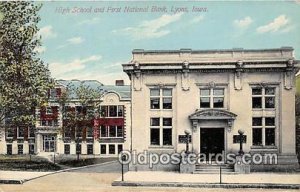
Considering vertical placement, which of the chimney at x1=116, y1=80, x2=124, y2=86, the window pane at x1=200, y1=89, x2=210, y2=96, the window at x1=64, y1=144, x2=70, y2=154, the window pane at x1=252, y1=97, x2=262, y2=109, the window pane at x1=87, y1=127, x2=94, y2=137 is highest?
the chimney at x1=116, y1=80, x2=124, y2=86

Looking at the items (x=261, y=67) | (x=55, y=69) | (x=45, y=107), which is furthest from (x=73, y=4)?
(x=261, y=67)

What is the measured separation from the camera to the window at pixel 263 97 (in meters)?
6.27

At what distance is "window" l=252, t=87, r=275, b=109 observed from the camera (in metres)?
6.27

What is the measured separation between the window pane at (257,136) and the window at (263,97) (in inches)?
10.5

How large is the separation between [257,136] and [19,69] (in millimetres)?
2878

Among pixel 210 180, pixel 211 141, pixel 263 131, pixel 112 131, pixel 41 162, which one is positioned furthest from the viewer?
pixel 211 141

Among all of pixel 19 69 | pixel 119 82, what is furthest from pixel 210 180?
pixel 19 69

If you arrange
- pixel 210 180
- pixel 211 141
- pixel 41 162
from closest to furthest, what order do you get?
pixel 210 180 → pixel 41 162 → pixel 211 141

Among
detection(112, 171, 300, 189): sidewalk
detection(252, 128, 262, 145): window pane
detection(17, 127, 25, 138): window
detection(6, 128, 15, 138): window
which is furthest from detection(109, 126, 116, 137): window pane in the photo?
detection(252, 128, 262, 145): window pane

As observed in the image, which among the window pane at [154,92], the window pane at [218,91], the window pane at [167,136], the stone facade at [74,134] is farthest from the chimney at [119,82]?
the window pane at [218,91]

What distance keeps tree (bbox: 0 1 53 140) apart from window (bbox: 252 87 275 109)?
2347mm

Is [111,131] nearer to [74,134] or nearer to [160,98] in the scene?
[74,134]

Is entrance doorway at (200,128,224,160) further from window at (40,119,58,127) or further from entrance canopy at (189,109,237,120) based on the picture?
window at (40,119,58,127)

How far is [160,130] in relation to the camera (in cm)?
658
